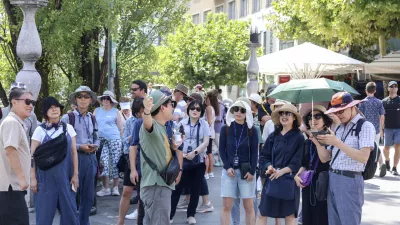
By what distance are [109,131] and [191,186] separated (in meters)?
2.19

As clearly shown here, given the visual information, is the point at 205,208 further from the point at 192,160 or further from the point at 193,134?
the point at 193,134

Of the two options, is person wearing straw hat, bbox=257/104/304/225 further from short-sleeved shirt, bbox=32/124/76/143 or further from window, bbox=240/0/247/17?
window, bbox=240/0/247/17

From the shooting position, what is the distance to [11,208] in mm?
6254

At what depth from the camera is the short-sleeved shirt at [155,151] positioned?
21.0ft

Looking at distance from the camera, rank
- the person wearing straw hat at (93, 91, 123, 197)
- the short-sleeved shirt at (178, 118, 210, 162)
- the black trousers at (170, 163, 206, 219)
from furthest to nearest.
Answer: the person wearing straw hat at (93, 91, 123, 197) → the short-sleeved shirt at (178, 118, 210, 162) → the black trousers at (170, 163, 206, 219)

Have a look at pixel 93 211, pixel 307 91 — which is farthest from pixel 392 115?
pixel 93 211

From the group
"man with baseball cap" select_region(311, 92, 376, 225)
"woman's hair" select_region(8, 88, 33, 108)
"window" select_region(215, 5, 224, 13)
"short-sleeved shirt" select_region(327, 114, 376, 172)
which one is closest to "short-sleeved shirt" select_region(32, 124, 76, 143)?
"woman's hair" select_region(8, 88, 33, 108)

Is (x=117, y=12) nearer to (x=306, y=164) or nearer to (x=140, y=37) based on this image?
(x=140, y=37)

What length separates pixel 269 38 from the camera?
39562 millimetres

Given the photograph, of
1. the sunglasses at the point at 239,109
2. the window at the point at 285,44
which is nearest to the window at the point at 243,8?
the window at the point at 285,44

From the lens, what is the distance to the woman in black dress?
6883 mm

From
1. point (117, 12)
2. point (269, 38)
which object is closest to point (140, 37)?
point (117, 12)

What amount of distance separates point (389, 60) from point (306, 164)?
14087 mm

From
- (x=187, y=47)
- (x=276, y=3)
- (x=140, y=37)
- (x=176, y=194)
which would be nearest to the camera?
(x=176, y=194)
